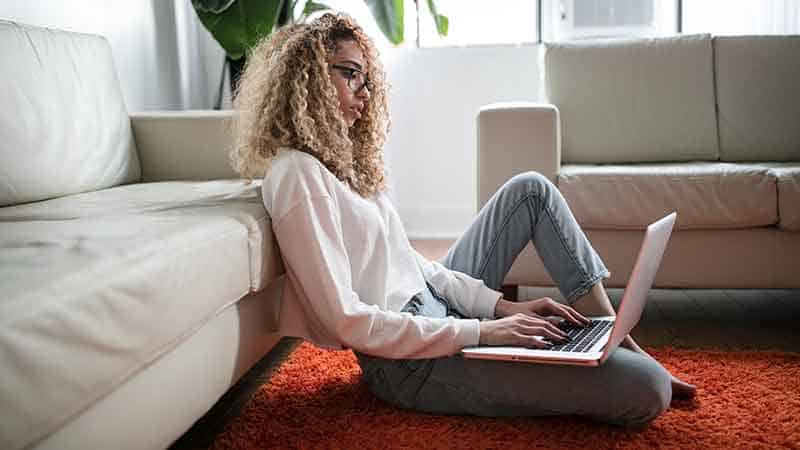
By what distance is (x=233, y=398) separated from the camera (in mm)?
1681

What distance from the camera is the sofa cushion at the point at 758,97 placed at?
2.66 metres

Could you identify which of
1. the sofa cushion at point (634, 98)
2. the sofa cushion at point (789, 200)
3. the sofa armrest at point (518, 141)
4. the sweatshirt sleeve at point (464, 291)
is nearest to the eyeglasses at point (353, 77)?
the sweatshirt sleeve at point (464, 291)

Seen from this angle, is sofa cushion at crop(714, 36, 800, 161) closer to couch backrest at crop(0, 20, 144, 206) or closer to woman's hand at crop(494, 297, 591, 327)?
woman's hand at crop(494, 297, 591, 327)

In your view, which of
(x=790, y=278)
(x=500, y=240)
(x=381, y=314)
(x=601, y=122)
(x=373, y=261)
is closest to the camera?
(x=381, y=314)

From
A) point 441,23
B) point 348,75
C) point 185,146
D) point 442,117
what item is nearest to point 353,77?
point 348,75

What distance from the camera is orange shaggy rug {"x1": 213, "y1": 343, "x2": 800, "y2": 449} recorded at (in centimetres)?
138

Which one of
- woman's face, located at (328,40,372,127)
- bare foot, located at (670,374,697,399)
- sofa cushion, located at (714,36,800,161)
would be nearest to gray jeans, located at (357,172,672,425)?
bare foot, located at (670,374,697,399)

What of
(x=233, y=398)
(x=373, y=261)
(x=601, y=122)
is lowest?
(x=233, y=398)

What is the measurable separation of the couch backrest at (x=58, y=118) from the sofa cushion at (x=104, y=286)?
21cm

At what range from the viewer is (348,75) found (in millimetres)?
1501

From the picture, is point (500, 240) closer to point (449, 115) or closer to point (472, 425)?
point (472, 425)

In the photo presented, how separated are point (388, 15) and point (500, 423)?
2.09 m

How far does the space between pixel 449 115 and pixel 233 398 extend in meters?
2.48

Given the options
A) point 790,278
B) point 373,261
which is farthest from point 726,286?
point 373,261
